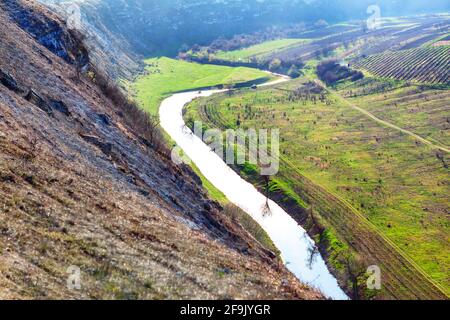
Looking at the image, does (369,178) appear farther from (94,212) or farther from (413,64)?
(413,64)

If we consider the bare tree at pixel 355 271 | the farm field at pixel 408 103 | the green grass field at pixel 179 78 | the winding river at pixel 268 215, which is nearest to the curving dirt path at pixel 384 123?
the farm field at pixel 408 103

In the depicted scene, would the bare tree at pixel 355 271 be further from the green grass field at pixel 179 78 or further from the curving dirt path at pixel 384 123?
the green grass field at pixel 179 78

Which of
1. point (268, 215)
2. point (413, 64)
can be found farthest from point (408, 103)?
point (268, 215)

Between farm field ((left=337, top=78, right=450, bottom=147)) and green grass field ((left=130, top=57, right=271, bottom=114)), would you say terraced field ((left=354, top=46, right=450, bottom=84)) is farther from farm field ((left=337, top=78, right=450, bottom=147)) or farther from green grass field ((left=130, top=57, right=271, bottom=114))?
green grass field ((left=130, top=57, right=271, bottom=114))

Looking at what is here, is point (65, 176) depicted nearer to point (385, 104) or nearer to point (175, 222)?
point (175, 222)
